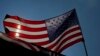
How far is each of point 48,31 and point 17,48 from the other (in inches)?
173

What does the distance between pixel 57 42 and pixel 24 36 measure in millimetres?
1758

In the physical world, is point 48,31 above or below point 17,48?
above

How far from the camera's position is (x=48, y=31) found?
36.7ft

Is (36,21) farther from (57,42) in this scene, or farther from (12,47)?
(12,47)

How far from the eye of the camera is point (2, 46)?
6.50m

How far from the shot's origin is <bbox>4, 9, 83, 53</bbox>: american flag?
10.7 m

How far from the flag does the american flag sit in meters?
3.12

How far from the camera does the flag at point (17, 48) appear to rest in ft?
21.2

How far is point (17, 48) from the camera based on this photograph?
6.92 m

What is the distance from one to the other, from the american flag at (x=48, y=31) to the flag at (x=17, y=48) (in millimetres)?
3125

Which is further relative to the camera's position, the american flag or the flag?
the american flag

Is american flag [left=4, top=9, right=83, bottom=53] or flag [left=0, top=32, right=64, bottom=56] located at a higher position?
american flag [left=4, top=9, right=83, bottom=53]

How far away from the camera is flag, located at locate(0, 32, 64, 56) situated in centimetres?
648

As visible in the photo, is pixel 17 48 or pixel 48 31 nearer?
pixel 17 48
